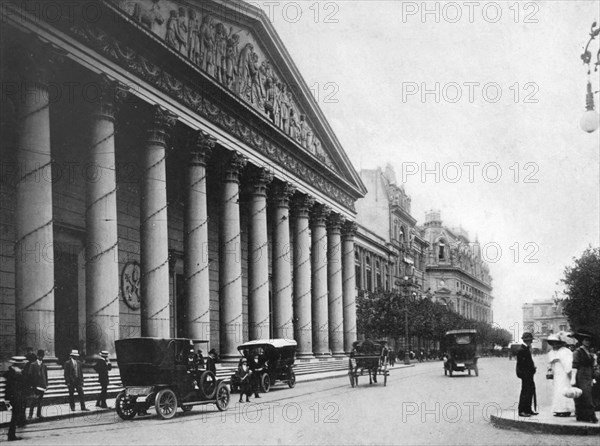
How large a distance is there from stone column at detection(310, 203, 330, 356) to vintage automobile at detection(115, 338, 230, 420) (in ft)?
77.1

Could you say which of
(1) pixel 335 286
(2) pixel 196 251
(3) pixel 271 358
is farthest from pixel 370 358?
(1) pixel 335 286

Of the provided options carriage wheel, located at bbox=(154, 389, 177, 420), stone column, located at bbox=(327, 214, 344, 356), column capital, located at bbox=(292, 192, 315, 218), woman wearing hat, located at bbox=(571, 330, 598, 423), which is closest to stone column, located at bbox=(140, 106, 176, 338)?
carriage wheel, located at bbox=(154, 389, 177, 420)

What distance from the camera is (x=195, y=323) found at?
26.3m

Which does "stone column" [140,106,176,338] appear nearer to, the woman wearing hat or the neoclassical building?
the neoclassical building

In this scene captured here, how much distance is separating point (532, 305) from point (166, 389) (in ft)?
575

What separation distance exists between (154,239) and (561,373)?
1351 centimetres

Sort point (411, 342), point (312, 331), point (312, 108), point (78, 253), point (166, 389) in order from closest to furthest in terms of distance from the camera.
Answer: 1. point (166, 389)
2. point (78, 253)
3. point (312, 108)
4. point (312, 331)
5. point (411, 342)

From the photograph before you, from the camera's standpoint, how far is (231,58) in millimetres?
29812

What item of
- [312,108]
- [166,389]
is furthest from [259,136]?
[166,389]

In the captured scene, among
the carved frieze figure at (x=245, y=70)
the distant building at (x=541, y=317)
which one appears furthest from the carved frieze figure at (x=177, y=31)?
the distant building at (x=541, y=317)

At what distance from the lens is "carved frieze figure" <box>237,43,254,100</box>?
100 feet

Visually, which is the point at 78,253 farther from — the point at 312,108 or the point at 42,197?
the point at 312,108

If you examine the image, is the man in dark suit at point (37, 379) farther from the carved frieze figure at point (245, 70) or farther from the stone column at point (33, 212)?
the carved frieze figure at point (245, 70)

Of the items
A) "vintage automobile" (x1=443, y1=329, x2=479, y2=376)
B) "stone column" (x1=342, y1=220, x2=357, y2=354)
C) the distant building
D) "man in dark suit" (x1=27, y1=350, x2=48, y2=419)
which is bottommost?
the distant building
